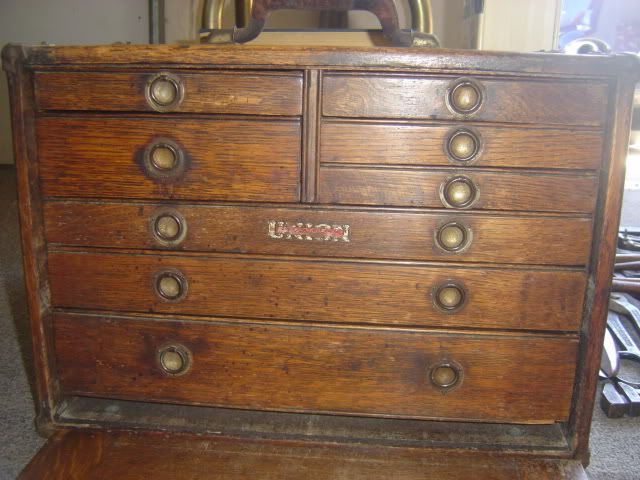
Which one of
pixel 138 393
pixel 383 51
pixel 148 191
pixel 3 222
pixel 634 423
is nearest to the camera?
pixel 383 51

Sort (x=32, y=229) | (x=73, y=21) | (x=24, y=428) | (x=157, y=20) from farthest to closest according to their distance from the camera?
(x=73, y=21), (x=157, y=20), (x=24, y=428), (x=32, y=229)

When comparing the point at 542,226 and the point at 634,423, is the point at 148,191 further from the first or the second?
the point at 634,423

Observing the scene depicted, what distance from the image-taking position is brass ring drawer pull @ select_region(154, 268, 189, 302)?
1.10m

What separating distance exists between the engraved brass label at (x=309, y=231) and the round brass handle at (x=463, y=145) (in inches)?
9.7

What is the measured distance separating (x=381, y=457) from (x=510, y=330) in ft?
1.24

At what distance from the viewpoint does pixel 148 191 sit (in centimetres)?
107

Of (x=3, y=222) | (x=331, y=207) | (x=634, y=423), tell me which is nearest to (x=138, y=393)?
(x=331, y=207)

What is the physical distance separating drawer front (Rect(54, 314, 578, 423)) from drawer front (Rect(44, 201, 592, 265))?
0.17 metres

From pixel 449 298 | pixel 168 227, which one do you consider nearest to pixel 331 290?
pixel 449 298

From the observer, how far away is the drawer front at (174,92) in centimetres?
101

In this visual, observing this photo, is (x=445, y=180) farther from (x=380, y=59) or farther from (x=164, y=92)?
(x=164, y=92)

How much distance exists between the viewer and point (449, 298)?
109 cm

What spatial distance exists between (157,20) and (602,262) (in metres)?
1.81

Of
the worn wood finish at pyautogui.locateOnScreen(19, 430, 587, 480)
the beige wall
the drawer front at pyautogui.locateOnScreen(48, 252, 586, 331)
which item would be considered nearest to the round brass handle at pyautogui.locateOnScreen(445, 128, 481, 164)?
the drawer front at pyautogui.locateOnScreen(48, 252, 586, 331)
